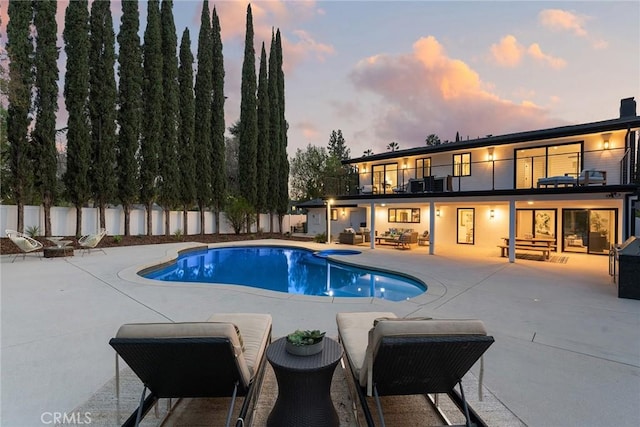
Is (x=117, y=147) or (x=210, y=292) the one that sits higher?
(x=117, y=147)

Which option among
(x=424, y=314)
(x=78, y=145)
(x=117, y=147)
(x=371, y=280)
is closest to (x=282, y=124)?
(x=117, y=147)

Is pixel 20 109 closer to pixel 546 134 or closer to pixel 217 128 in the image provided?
pixel 217 128

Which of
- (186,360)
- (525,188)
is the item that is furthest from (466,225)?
(186,360)

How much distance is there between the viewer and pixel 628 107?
13.6m

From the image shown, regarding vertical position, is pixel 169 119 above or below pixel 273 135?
below

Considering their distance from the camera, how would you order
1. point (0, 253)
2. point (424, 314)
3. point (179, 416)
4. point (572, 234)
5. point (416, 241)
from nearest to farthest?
point (179, 416) < point (424, 314) < point (0, 253) < point (572, 234) < point (416, 241)

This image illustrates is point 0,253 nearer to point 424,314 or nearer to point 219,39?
point 424,314

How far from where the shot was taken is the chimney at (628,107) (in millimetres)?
13461

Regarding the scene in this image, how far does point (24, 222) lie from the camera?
14.9 m

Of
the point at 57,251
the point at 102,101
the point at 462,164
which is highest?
the point at 102,101

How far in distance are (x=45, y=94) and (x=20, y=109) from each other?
120cm

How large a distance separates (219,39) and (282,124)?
735 cm

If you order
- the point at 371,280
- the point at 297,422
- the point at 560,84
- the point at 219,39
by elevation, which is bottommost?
the point at 371,280

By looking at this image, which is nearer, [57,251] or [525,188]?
[57,251]
